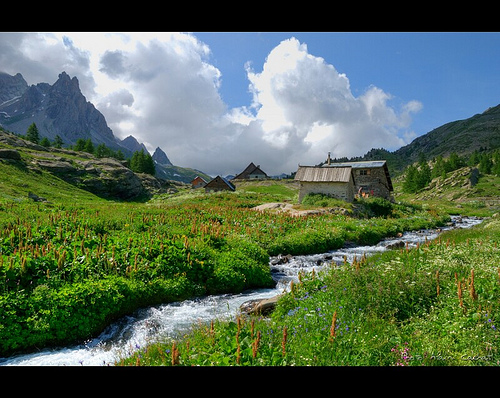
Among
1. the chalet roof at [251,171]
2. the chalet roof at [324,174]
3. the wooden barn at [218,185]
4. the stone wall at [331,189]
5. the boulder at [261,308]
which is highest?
the chalet roof at [251,171]

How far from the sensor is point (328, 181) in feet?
142

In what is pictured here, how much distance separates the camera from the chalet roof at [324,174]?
42.5m

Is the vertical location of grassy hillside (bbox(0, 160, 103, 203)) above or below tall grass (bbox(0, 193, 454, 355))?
above

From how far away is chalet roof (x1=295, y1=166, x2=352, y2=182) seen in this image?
4250cm

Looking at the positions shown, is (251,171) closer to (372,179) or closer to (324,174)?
(372,179)

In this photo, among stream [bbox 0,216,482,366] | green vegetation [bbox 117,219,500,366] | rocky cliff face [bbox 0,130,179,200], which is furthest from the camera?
rocky cliff face [bbox 0,130,179,200]

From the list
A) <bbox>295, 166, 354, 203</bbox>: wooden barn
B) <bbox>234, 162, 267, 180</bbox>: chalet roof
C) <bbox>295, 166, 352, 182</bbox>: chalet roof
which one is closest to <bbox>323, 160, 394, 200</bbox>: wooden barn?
→ <bbox>295, 166, 352, 182</bbox>: chalet roof

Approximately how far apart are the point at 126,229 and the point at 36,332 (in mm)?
9651

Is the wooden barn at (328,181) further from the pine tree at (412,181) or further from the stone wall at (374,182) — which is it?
the pine tree at (412,181)

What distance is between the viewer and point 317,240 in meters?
20.1

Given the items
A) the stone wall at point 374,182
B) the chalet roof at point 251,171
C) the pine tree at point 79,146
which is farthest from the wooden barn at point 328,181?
→ the pine tree at point 79,146

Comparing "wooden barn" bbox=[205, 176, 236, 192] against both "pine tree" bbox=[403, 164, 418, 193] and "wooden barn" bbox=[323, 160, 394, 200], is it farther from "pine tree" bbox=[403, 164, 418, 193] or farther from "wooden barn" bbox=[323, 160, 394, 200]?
"pine tree" bbox=[403, 164, 418, 193]
